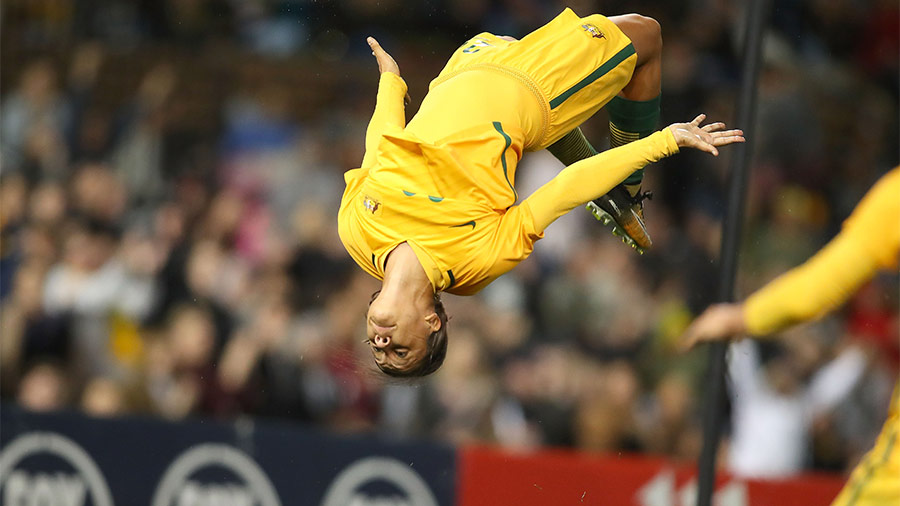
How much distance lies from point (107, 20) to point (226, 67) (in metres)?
1.26

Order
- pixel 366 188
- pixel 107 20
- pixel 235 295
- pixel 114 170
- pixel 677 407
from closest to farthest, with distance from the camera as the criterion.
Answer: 1. pixel 366 188
2. pixel 677 407
3. pixel 235 295
4. pixel 114 170
5. pixel 107 20

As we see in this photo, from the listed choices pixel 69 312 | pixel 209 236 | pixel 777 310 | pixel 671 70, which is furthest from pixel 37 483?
pixel 777 310

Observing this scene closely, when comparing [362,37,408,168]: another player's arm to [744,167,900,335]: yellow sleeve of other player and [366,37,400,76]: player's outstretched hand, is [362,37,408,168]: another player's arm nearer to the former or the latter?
[366,37,400,76]: player's outstretched hand

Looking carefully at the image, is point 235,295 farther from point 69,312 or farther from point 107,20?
point 107,20

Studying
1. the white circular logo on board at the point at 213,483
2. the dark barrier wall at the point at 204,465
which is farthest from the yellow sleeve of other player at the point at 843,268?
the white circular logo on board at the point at 213,483

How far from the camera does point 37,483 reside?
270 inches

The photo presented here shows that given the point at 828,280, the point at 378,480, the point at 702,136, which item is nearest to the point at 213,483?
the point at 378,480

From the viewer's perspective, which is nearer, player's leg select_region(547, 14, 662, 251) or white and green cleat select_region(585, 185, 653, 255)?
player's leg select_region(547, 14, 662, 251)

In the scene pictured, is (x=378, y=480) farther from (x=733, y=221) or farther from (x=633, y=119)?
(x=733, y=221)

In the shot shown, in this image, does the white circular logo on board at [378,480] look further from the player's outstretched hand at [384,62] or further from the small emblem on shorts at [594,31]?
the small emblem on shorts at [594,31]

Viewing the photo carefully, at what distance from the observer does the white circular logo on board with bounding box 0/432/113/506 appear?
6793 millimetres

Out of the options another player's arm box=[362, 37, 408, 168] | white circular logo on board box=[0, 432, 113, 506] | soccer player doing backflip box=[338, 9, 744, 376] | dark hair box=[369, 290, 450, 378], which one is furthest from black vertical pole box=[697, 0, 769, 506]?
white circular logo on board box=[0, 432, 113, 506]

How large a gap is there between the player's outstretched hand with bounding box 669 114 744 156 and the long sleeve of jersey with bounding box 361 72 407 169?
37.4 inches

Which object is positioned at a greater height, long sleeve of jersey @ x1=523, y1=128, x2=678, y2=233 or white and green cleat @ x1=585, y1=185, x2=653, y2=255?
long sleeve of jersey @ x1=523, y1=128, x2=678, y2=233
